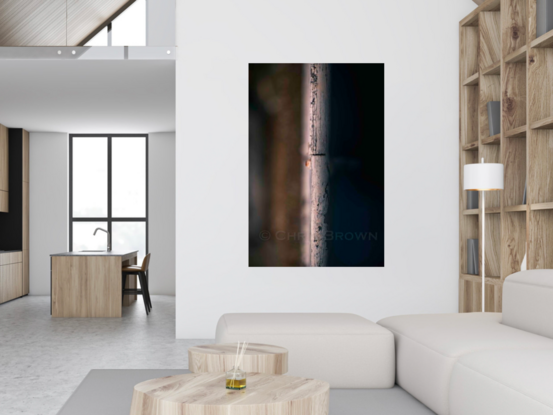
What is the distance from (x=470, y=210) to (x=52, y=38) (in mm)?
4309

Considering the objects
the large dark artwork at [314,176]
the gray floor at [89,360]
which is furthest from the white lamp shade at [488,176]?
the gray floor at [89,360]

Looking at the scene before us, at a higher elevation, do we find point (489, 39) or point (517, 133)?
point (489, 39)

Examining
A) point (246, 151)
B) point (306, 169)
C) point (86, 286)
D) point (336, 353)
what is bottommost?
point (86, 286)

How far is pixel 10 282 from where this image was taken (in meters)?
8.35

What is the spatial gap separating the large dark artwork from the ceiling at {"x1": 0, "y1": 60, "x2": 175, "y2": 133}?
3.76 feet

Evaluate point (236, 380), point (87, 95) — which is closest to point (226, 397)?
point (236, 380)

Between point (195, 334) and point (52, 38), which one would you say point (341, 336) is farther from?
point (52, 38)

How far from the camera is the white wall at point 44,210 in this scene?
916cm

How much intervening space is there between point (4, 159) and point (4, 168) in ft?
0.45

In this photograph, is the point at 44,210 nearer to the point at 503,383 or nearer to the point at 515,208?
the point at 515,208

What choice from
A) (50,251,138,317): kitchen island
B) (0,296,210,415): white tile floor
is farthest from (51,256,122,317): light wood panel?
(0,296,210,415): white tile floor

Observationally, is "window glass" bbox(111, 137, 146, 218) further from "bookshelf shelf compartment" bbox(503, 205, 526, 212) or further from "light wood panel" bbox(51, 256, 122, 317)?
"bookshelf shelf compartment" bbox(503, 205, 526, 212)

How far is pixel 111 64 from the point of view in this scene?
5.43 metres

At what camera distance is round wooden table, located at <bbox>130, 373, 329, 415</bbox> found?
1.46 m
